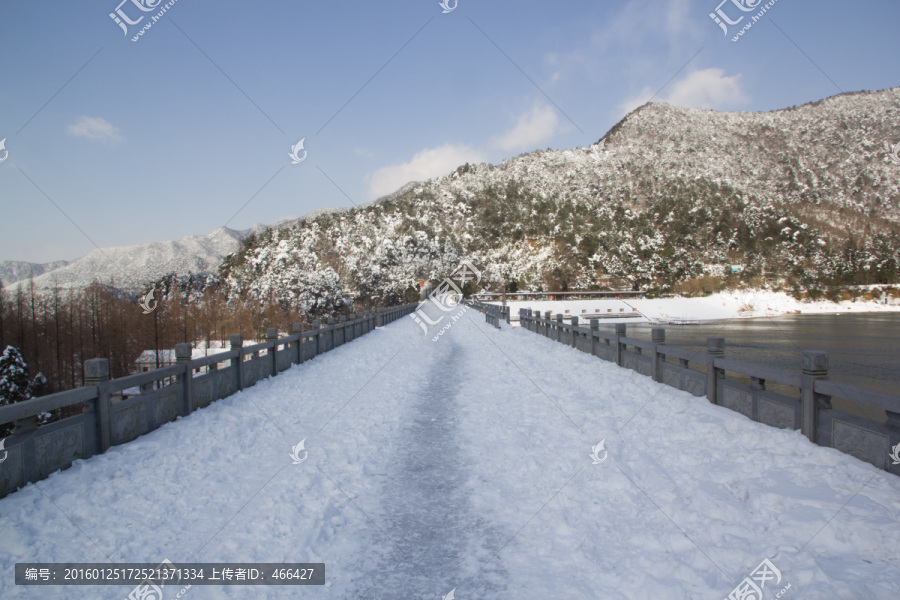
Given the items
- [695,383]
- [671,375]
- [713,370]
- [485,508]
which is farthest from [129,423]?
[671,375]

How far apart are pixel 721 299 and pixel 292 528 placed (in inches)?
3566

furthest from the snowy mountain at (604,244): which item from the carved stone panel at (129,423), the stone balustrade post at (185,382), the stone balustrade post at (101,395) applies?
the stone balustrade post at (101,395)

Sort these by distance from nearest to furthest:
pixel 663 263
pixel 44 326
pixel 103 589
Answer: pixel 103 589
pixel 44 326
pixel 663 263

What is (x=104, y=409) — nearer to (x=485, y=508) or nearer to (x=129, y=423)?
(x=129, y=423)

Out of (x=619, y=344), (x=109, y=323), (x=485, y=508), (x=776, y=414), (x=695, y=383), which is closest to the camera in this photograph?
(x=485, y=508)

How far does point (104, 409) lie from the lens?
6.39 metres

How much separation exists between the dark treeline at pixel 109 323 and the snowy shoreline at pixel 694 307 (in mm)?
41075

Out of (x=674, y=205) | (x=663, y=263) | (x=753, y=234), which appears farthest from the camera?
(x=674, y=205)

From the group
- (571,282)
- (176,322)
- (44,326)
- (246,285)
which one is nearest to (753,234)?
(571,282)

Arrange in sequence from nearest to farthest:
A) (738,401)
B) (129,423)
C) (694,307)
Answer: (129,423)
(738,401)
(694,307)

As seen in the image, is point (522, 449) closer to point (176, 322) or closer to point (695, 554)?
point (695, 554)

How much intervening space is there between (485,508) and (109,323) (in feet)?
283

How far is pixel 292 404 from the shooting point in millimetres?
9977

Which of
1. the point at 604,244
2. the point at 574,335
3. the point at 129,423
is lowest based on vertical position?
the point at 574,335
